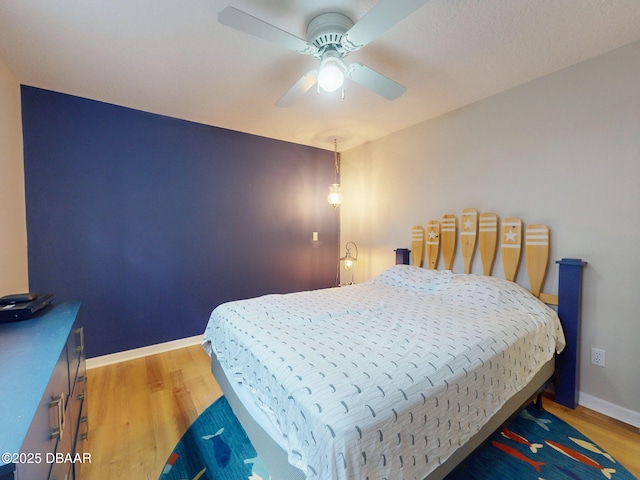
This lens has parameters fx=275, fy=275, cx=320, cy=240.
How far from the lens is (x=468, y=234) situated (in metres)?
2.57

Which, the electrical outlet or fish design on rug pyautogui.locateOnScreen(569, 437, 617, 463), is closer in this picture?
fish design on rug pyautogui.locateOnScreen(569, 437, 617, 463)

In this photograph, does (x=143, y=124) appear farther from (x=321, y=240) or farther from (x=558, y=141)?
(x=558, y=141)

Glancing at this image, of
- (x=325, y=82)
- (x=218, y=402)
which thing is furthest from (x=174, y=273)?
(x=325, y=82)

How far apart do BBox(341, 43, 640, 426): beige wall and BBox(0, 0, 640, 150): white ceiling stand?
164mm

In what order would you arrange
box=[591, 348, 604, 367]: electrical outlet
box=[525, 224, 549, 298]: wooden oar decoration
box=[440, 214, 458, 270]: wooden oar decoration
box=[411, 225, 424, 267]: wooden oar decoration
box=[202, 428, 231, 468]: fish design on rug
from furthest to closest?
1. box=[411, 225, 424, 267]: wooden oar decoration
2. box=[440, 214, 458, 270]: wooden oar decoration
3. box=[525, 224, 549, 298]: wooden oar decoration
4. box=[591, 348, 604, 367]: electrical outlet
5. box=[202, 428, 231, 468]: fish design on rug

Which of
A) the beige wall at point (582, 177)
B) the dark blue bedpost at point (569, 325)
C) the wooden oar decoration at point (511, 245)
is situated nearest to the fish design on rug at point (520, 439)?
the dark blue bedpost at point (569, 325)

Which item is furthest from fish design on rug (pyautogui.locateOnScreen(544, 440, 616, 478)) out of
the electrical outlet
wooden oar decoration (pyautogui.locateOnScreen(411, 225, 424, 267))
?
wooden oar decoration (pyautogui.locateOnScreen(411, 225, 424, 267))

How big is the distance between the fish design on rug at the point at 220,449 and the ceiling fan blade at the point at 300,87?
89.2 inches

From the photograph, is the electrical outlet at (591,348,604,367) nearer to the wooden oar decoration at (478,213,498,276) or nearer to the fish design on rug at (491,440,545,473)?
the wooden oar decoration at (478,213,498,276)

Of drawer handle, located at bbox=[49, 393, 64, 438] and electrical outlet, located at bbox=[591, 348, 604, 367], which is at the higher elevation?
drawer handle, located at bbox=[49, 393, 64, 438]

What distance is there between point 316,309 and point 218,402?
3.35 ft

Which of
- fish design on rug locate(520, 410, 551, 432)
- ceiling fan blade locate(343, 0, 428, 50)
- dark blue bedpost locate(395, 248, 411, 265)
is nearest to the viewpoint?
ceiling fan blade locate(343, 0, 428, 50)

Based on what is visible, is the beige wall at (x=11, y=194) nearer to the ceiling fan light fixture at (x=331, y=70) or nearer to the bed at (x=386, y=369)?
the bed at (x=386, y=369)

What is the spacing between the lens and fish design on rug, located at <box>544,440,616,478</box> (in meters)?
1.44
